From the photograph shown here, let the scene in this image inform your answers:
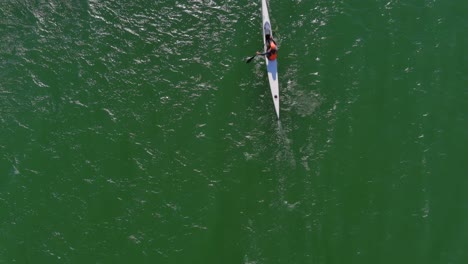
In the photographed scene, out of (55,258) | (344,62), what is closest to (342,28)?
(344,62)

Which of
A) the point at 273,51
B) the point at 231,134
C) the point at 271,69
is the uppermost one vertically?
the point at 273,51

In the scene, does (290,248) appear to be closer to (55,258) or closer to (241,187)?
(241,187)

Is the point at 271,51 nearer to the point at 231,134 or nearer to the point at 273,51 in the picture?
the point at 273,51

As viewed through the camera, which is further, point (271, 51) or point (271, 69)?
point (271, 69)

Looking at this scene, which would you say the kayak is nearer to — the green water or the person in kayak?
the person in kayak

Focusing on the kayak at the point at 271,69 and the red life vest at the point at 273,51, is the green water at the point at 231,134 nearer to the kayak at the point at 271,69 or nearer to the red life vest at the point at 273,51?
the kayak at the point at 271,69

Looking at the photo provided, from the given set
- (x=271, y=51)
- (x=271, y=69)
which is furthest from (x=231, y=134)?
(x=271, y=51)

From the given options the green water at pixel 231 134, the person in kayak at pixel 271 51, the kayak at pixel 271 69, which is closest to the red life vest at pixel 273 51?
the person in kayak at pixel 271 51

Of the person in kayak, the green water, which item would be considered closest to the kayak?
the person in kayak
